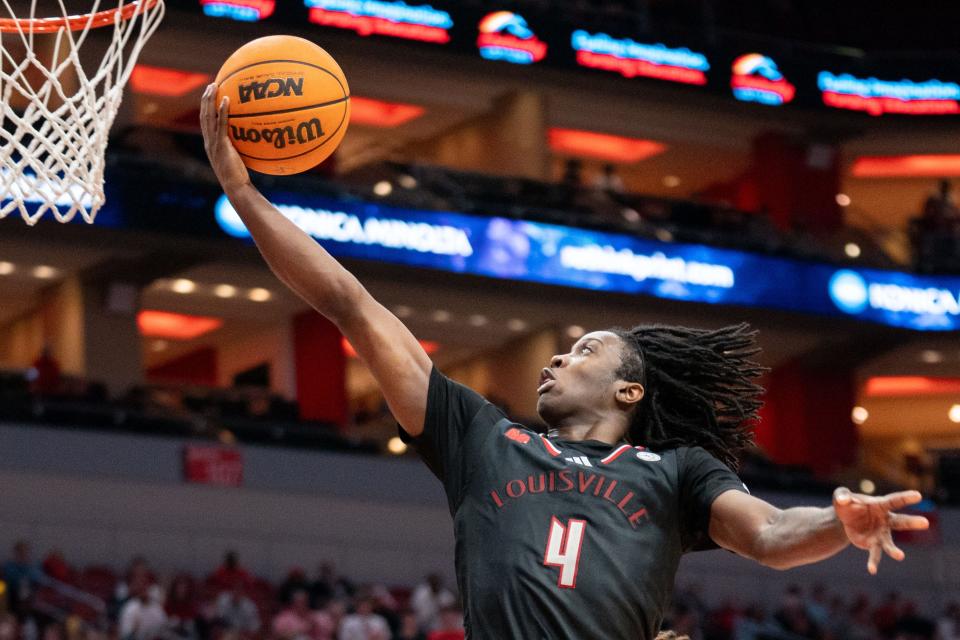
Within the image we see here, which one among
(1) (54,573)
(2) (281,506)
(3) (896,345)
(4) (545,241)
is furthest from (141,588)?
(3) (896,345)

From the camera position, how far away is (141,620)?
14055 mm

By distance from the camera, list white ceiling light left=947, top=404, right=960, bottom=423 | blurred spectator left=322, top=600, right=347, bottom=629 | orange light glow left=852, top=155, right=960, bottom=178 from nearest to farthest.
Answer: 1. blurred spectator left=322, top=600, right=347, bottom=629
2. orange light glow left=852, top=155, right=960, bottom=178
3. white ceiling light left=947, top=404, right=960, bottom=423

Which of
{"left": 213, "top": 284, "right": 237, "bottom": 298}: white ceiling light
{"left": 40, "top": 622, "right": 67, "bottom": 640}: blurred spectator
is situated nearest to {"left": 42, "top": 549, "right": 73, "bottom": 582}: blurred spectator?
{"left": 40, "top": 622, "right": 67, "bottom": 640}: blurred spectator

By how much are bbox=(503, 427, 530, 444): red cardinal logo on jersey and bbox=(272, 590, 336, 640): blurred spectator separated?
33.2 ft

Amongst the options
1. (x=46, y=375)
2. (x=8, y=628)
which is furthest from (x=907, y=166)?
(x=8, y=628)

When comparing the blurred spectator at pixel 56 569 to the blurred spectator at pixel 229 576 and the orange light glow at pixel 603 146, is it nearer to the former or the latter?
the blurred spectator at pixel 229 576

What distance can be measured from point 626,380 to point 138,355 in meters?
19.1

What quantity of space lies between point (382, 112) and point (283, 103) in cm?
2268

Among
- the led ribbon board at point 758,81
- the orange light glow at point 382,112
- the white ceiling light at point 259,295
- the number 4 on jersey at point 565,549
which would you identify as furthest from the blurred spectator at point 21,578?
the led ribbon board at point 758,81

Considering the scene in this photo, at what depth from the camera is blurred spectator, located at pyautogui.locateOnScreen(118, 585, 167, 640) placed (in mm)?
13883

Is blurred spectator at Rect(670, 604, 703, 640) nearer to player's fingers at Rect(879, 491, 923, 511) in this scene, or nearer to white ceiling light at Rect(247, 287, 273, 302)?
white ceiling light at Rect(247, 287, 273, 302)

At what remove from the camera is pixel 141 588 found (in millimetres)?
14773

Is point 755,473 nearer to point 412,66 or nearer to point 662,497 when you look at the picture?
point 412,66

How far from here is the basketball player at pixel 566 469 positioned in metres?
3.95
